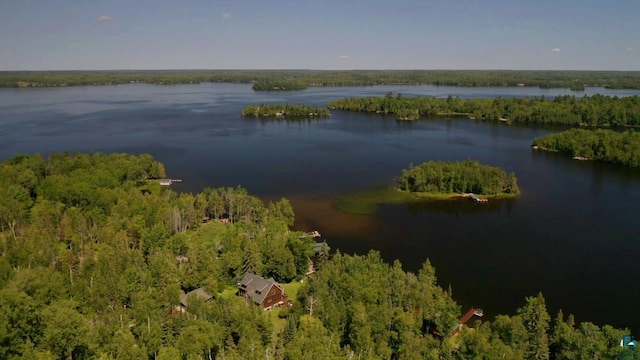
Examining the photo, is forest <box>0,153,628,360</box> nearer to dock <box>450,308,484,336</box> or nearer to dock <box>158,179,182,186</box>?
dock <box>450,308,484,336</box>

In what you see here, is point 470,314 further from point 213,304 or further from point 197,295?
point 197,295

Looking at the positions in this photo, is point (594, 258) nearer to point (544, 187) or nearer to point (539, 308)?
point (539, 308)

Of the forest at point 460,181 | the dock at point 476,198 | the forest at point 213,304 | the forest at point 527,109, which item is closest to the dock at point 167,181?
the forest at point 213,304

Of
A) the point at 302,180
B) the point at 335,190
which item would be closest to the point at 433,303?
the point at 335,190

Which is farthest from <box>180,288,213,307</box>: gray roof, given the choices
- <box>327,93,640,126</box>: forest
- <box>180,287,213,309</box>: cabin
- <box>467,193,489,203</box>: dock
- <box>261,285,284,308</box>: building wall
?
<box>327,93,640,126</box>: forest

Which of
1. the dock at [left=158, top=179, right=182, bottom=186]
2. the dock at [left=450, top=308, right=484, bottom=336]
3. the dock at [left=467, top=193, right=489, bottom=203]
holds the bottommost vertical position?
the dock at [left=450, top=308, right=484, bottom=336]

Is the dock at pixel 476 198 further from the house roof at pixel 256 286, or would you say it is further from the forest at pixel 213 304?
the house roof at pixel 256 286

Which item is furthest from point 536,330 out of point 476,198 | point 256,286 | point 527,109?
point 527,109
